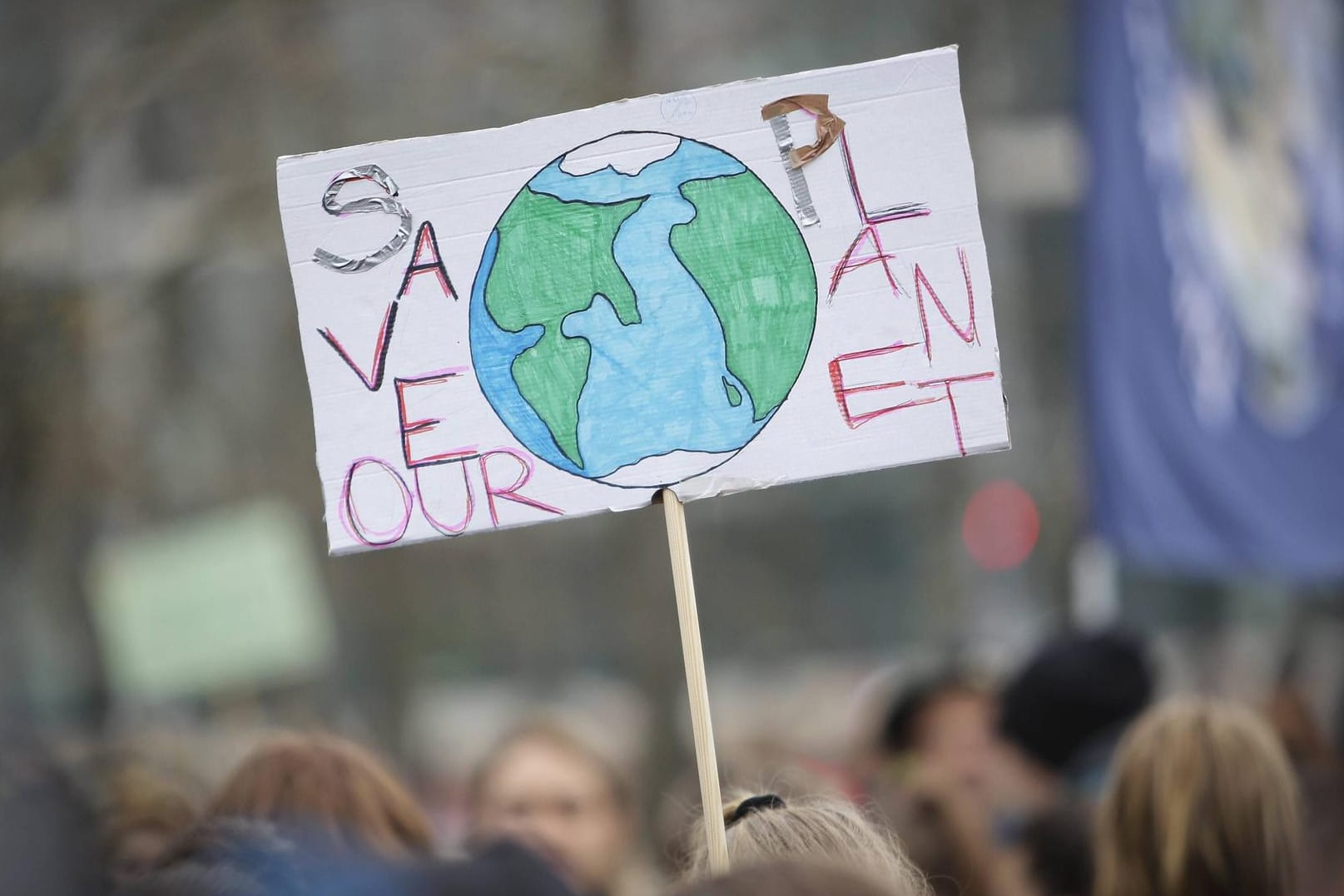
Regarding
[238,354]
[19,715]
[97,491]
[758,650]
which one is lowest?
[758,650]

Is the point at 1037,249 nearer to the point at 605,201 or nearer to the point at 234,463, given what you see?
the point at 234,463

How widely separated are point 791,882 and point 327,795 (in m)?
1.45

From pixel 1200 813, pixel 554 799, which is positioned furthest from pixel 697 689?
pixel 554 799

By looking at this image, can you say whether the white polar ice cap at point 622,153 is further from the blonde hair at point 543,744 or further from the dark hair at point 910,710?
the dark hair at point 910,710

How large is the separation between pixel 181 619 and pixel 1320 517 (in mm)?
4548

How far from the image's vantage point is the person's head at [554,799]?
4168 mm

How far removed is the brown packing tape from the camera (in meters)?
2.48

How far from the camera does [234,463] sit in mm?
11148

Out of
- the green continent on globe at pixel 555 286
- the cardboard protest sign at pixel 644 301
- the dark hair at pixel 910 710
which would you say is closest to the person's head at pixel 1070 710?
the dark hair at pixel 910 710

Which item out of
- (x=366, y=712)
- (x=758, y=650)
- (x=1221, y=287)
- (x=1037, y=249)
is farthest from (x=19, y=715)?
(x=758, y=650)

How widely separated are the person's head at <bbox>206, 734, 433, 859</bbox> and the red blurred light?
14902 mm

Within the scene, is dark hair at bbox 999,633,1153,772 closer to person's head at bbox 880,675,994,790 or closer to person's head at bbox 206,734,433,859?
person's head at bbox 880,675,994,790

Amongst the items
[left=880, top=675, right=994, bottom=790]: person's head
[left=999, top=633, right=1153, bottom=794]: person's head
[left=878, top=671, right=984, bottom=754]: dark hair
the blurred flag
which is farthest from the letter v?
the blurred flag

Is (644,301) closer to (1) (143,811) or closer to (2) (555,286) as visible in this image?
(2) (555,286)
